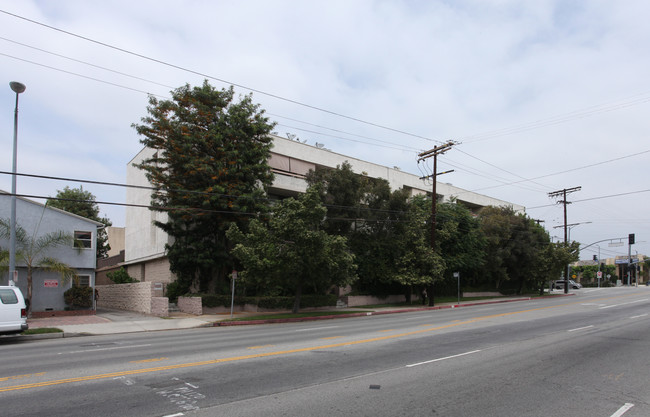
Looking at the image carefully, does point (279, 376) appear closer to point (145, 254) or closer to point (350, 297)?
point (350, 297)

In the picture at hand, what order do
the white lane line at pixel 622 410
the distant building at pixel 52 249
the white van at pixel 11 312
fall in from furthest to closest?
the distant building at pixel 52 249
the white van at pixel 11 312
the white lane line at pixel 622 410

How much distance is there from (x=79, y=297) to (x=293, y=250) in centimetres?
1307

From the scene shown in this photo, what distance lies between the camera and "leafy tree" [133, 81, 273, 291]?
80.7 ft

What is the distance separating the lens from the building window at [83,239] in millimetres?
26516

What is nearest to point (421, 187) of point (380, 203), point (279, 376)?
point (380, 203)

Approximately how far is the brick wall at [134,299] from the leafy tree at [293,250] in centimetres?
591

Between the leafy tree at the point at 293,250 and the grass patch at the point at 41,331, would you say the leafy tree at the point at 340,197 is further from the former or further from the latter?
the grass patch at the point at 41,331

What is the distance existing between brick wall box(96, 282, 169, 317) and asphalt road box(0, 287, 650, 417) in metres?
11.0

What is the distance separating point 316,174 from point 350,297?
31.7ft

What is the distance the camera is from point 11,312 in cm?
1466

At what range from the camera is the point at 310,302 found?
2866 centimetres

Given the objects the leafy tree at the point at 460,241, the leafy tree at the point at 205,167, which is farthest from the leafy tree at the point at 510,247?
the leafy tree at the point at 205,167

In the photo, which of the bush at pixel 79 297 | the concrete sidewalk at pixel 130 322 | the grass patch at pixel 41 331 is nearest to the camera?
the grass patch at pixel 41 331

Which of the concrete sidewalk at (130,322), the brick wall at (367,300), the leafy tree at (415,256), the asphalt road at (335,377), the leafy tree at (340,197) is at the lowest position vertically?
the brick wall at (367,300)
